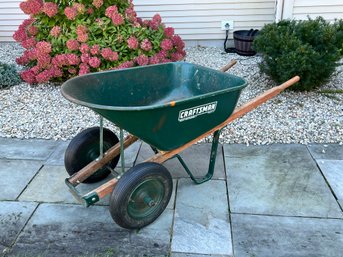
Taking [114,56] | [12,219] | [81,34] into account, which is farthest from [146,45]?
[12,219]

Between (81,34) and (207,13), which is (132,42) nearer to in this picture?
(81,34)

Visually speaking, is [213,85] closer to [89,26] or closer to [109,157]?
[109,157]

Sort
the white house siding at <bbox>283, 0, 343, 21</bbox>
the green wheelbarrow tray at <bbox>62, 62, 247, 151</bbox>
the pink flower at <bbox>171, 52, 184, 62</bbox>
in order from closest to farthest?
the green wheelbarrow tray at <bbox>62, 62, 247, 151</bbox>
the pink flower at <bbox>171, 52, 184, 62</bbox>
the white house siding at <bbox>283, 0, 343, 21</bbox>

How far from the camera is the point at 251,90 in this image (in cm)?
432

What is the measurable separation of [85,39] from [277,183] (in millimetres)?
2753

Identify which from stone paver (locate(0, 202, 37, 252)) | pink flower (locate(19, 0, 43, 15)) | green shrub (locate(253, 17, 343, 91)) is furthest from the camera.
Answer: pink flower (locate(19, 0, 43, 15))

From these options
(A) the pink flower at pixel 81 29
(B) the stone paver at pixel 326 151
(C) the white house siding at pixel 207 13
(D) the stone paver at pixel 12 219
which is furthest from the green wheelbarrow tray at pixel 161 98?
(C) the white house siding at pixel 207 13

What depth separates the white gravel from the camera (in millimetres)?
3371

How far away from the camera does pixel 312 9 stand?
204 inches

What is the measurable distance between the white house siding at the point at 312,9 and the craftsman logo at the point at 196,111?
3.63 meters

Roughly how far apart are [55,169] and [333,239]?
2.16 meters

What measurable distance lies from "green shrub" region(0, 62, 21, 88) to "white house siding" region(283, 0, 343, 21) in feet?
12.8

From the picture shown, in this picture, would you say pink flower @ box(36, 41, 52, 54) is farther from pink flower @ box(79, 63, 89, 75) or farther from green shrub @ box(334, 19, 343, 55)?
green shrub @ box(334, 19, 343, 55)

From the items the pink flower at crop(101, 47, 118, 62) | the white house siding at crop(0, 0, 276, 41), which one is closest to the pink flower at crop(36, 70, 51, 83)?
the pink flower at crop(101, 47, 118, 62)
